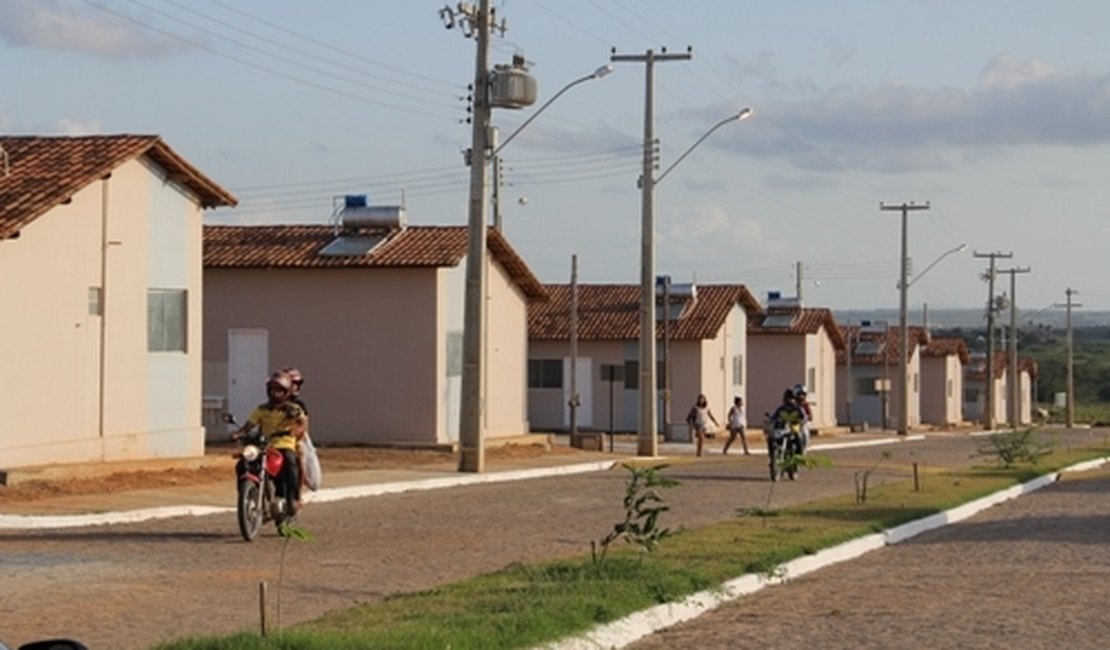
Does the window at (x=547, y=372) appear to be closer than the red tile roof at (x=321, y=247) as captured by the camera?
No

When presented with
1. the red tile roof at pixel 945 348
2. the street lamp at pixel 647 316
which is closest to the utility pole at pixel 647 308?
the street lamp at pixel 647 316

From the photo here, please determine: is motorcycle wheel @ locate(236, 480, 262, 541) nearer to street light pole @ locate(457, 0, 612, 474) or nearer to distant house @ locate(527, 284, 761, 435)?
street light pole @ locate(457, 0, 612, 474)

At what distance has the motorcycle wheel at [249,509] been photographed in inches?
733

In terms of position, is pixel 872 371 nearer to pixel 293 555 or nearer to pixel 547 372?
pixel 547 372

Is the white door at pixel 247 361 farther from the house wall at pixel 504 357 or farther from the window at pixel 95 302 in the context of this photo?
the window at pixel 95 302

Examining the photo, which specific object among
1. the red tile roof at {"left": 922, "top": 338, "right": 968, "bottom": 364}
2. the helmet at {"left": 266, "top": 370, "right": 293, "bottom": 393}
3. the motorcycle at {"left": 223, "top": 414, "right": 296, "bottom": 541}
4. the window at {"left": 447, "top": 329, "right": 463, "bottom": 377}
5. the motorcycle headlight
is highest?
the red tile roof at {"left": 922, "top": 338, "right": 968, "bottom": 364}

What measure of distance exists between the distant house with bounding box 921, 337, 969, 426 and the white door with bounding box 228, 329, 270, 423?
215 ft

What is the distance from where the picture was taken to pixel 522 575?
50.4 ft

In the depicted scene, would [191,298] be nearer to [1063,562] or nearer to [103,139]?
[103,139]

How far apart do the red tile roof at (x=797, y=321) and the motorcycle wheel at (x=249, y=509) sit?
182ft

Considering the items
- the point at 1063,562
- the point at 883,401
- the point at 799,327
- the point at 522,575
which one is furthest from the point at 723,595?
the point at 883,401

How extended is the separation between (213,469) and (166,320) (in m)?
2.83

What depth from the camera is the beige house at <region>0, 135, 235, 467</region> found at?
2641cm

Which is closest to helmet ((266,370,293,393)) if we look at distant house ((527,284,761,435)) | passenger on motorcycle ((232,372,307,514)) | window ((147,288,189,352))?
passenger on motorcycle ((232,372,307,514))
